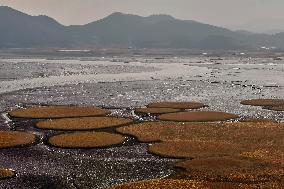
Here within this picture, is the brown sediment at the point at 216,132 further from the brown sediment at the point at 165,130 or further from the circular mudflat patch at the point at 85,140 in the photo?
the circular mudflat patch at the point at 85,140

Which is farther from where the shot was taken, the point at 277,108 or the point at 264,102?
the point at 264,102

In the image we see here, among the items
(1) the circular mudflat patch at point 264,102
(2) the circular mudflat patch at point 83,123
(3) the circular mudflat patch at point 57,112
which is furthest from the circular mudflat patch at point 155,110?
(1) the circular mudflat patch at point 264,102

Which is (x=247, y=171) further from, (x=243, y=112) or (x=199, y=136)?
(x=243, y=112)

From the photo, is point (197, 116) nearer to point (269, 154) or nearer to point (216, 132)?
point (216, 132)

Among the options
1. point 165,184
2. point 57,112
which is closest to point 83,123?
point 57,112

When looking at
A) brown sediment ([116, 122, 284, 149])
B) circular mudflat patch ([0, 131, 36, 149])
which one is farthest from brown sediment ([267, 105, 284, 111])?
circular mudflat patch ([0, 131, 36, 149])

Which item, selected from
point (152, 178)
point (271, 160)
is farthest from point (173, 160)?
point (271, 160)

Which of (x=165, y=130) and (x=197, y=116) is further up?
(x=197, y=116)

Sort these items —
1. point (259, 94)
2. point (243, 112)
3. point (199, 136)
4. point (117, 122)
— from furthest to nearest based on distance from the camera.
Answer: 1. point (259, 94)
2. point (243, 112)
3. point (117, 122)
4. point (199, 136)
